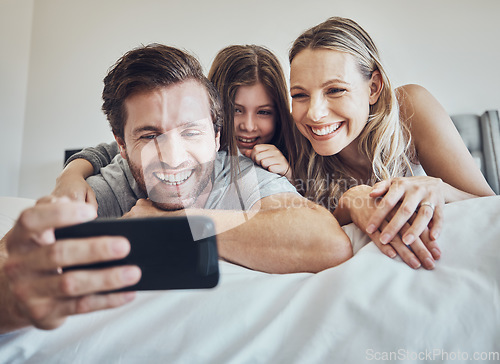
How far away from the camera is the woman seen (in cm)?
74

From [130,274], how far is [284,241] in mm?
248

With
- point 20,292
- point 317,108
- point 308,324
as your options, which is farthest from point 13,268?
point 317,108

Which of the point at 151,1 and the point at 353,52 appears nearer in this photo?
the point at 353,52

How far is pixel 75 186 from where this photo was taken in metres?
0.62

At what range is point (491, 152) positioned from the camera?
1.01 m

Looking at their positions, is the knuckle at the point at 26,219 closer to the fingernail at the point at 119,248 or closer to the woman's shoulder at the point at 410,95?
the fingernail at the point at 119,248

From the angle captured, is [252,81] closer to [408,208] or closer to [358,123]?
[358,123]

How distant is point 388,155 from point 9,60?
1459mm

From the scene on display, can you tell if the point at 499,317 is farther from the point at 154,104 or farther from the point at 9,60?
the point at 9,60

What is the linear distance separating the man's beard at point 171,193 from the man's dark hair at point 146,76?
0.32 feet

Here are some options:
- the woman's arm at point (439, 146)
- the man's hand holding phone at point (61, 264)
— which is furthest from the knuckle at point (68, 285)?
the woman's arm at point (439, 146)

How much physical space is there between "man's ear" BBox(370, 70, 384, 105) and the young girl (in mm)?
193

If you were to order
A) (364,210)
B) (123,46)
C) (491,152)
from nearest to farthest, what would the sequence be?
(364,210), (491,152), (123,46)

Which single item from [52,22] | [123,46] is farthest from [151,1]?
[52,22]
